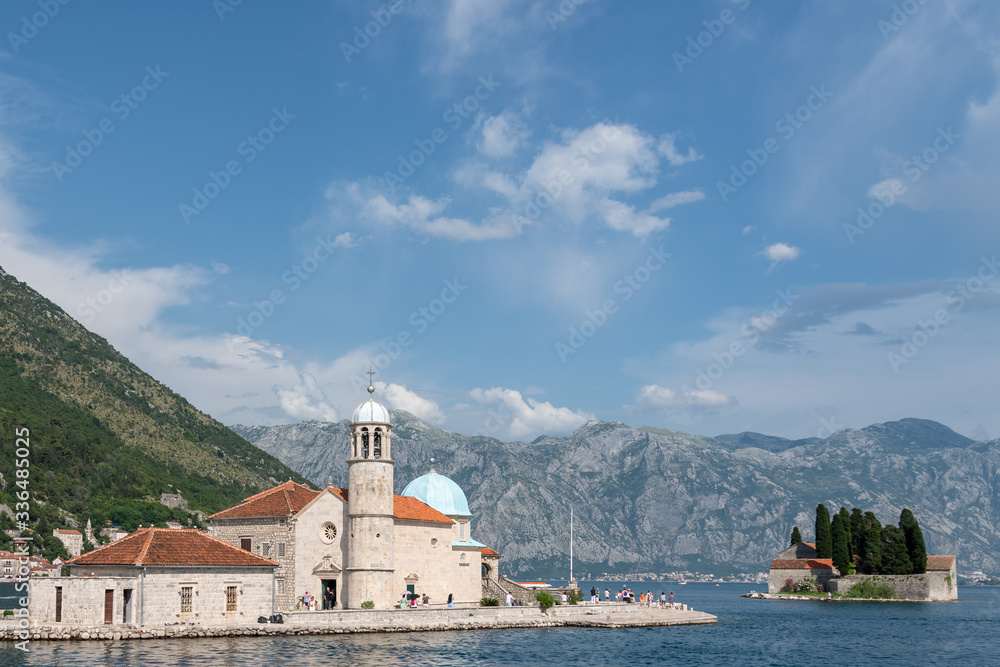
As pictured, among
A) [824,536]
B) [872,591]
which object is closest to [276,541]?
[872,591]

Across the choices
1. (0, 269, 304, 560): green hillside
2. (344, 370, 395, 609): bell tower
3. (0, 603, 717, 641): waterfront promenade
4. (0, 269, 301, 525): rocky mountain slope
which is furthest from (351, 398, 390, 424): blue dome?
(0, 269, 301, 525): rocky mountain slope

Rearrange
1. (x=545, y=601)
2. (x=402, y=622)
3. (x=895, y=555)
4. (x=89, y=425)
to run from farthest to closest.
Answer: (x=89, y=425), (x=895, y=555), (x=545, y=601), (x=402, y=622)

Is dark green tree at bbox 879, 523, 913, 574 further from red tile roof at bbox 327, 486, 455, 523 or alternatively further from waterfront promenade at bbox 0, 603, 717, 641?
red tile roof at bbox 327, 486, 455, 523

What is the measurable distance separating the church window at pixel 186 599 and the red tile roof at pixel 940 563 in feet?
370

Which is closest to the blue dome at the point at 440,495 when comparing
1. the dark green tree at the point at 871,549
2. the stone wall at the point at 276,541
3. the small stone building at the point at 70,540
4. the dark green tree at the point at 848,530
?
the stone wall at the point at 276,541

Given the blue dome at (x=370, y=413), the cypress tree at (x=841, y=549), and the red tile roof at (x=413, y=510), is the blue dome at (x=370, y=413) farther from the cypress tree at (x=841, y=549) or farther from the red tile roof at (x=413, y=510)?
the cypress tree at (x=841, y=549)

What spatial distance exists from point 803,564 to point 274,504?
328ft

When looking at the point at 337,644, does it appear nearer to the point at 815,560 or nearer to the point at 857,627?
the point at 857,627

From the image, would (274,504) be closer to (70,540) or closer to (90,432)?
(70,540)

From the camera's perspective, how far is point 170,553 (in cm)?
5506

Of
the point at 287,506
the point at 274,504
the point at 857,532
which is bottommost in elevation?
the point at 857,532

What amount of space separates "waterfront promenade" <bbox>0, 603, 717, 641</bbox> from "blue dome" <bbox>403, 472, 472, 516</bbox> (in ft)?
43.8

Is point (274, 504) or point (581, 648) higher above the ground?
point (274, 504)

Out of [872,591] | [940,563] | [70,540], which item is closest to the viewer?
[872,591]
